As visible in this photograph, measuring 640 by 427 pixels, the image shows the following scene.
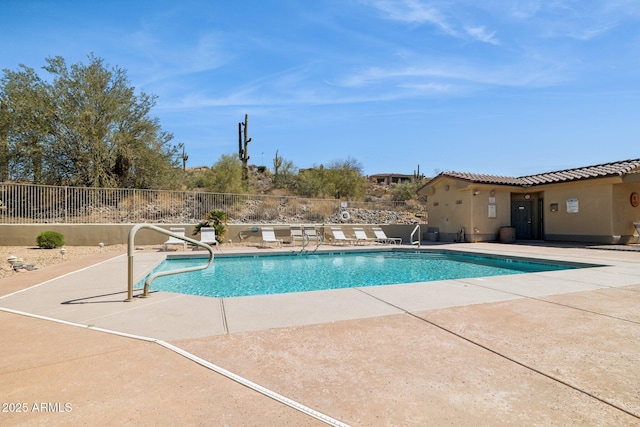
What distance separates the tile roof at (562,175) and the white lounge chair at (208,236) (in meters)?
A: 11.3

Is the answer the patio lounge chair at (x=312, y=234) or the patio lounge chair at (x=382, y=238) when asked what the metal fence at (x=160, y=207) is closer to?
the patio lounge chair at (x=312, y=234)

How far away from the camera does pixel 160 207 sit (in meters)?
16.0

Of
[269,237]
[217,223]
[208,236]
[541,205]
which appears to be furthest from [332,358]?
[541,205]

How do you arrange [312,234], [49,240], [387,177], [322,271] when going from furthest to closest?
[387,177]
[312,234]
[49,240]
[322,271]

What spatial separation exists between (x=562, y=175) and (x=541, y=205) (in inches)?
69.0

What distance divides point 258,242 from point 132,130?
9.60m

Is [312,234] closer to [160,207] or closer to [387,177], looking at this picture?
[160,207]

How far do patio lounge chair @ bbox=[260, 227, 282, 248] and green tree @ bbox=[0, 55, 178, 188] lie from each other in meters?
8.16

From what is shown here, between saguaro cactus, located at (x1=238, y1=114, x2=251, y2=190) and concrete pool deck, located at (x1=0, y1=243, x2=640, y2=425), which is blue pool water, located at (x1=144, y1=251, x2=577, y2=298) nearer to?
concrete pool deck, located at (x1=0, y1=243, x2=640, y2=425)

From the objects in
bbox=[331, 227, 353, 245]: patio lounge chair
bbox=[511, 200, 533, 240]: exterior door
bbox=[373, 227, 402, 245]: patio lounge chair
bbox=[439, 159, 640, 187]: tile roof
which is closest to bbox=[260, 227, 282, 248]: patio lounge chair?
bbox=[331, 227, 353, 245]: patio lounge chair

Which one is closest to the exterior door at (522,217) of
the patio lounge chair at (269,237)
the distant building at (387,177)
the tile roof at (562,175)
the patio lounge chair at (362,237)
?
the tile roof at (562,175)

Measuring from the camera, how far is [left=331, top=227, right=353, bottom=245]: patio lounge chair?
53.6 feet

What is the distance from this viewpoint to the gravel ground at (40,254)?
28.1ft

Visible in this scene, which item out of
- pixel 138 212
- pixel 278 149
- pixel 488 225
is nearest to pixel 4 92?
pixel 138 212
